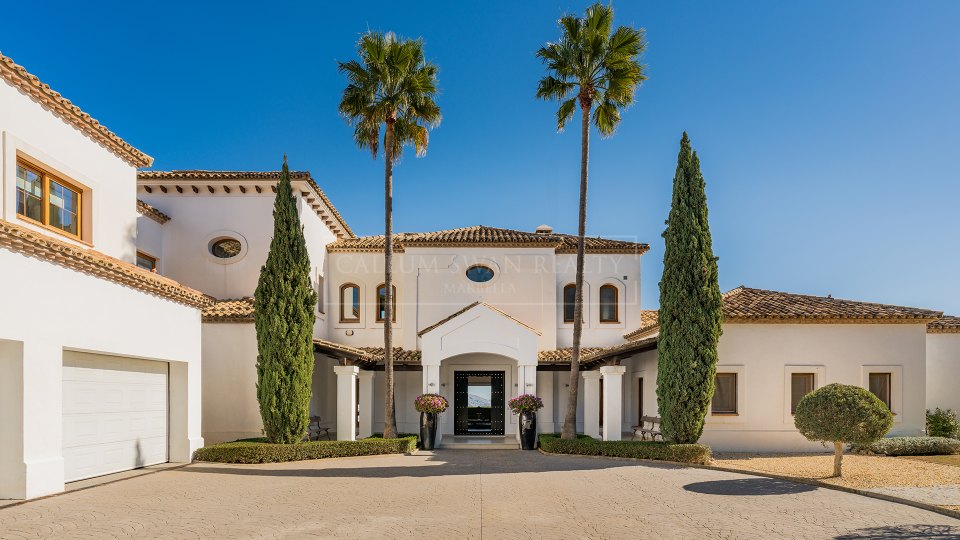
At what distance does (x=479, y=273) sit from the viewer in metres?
24.9

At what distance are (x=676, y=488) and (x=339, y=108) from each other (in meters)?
14.2

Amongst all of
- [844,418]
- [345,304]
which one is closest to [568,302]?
[345,304]

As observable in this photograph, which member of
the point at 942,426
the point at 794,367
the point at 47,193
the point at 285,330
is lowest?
the point at 942,426

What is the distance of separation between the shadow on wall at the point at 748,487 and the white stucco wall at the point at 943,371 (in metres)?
13.7

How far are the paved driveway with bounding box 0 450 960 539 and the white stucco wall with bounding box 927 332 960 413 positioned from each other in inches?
539

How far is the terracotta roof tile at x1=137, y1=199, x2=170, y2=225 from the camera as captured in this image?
2033cm

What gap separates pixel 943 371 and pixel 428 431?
61.9 feet

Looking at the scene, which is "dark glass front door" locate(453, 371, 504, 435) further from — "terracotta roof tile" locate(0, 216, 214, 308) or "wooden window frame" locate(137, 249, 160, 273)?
"wooden window frame" locate(137, 249, 160, 273)

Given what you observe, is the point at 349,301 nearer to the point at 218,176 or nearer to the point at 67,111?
the point at 218,176

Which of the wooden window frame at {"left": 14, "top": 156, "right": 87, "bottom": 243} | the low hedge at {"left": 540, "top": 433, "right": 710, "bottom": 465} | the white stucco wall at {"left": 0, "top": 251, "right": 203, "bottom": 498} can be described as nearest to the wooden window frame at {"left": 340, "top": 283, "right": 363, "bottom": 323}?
the low hedge at {"left": 540, "top": 433, "right": 710, "bottom": 465}

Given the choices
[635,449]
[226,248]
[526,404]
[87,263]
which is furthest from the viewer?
[226,248]

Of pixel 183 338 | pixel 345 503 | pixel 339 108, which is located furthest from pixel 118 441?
pixel 339 108

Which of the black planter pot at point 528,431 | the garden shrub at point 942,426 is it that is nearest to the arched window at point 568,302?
the black planter pot at point 528,431

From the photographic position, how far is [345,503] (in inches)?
434
